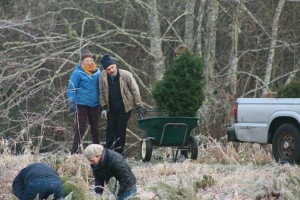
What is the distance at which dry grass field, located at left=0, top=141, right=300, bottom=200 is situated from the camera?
9.30 m

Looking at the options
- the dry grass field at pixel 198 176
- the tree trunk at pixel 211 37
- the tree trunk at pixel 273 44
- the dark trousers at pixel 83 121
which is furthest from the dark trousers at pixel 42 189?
the tree trunk at pixel 273 44

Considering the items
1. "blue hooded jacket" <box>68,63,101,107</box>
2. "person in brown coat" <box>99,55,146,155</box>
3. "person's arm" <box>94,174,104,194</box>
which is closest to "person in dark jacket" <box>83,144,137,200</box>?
"person's arm" <box>94,174,104,194</box>

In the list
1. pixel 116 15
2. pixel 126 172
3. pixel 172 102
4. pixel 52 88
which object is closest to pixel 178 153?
pixel 172 102

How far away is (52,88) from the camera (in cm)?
2272

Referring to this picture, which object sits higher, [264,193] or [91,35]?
[91,35]

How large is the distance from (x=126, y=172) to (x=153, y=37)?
13.8 meters

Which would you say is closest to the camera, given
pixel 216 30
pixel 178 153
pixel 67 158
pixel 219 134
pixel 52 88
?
pixel 67 158

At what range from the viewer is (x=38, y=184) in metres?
9.75

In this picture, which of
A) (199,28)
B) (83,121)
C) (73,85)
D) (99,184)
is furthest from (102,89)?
(199,28)

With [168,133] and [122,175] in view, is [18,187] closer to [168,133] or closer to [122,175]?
[122,175]

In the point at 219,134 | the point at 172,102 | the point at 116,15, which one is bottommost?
the point at 219,134

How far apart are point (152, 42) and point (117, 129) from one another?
9.48 m

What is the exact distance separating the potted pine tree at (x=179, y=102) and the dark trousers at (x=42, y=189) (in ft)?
15.0

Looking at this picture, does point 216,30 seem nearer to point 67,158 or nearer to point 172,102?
point 172,102
